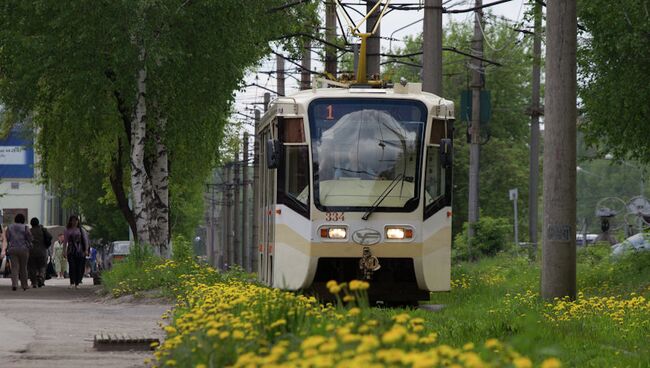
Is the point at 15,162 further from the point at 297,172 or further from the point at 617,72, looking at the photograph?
the point at 297,172

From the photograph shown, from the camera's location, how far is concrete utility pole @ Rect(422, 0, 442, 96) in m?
29.3

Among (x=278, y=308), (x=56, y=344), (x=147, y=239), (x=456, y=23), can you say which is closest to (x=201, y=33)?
(x=147, y=239)

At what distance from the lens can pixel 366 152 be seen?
19844 mm

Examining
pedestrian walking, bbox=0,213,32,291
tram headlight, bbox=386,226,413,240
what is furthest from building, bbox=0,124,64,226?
tram headlight, bbox=386,226,413,240

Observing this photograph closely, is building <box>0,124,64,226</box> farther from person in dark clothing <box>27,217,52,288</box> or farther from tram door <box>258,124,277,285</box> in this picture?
tram door <box>258,124,277,285</box>

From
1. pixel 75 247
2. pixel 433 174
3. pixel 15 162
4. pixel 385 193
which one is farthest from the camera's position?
pixel 15 162

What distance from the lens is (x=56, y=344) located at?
46.1 ft

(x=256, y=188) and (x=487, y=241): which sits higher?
(x=256, y=188)

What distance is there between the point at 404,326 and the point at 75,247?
81.3 feet

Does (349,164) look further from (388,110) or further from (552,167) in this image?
(552,167)

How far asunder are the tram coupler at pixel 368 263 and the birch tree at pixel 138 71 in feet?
30.2

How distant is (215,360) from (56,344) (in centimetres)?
598

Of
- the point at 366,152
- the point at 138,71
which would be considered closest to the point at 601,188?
the point at 138,71

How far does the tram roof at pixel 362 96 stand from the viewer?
2012cm
